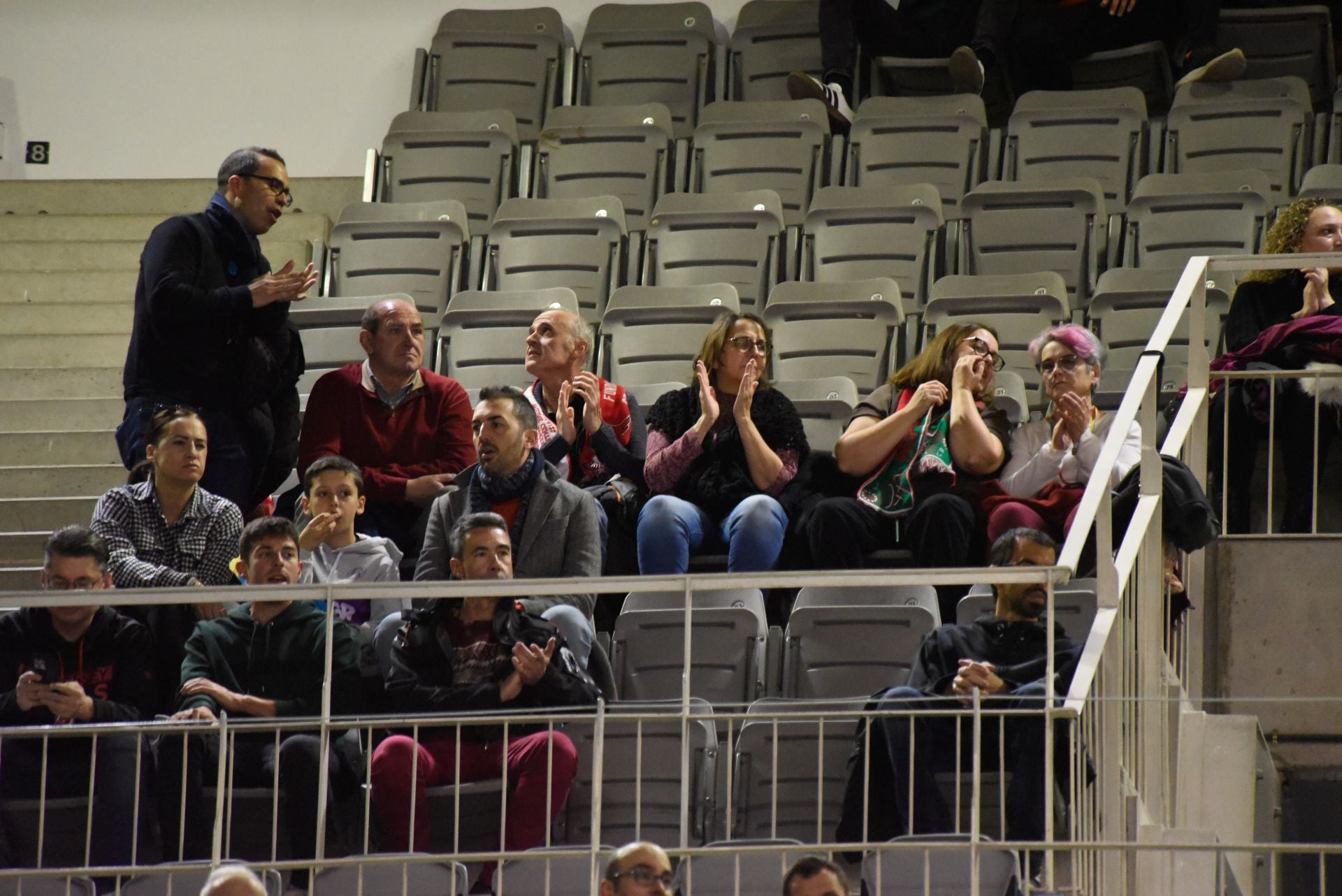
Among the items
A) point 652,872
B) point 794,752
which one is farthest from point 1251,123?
point 652,872

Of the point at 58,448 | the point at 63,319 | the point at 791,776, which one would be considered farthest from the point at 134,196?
the point at 791,776

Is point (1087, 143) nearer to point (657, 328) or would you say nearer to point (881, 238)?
point (881, 238)

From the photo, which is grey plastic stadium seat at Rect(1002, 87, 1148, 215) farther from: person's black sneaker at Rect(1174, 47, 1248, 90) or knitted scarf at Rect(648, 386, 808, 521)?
knitted scarf at Rect(648, 386, 808, 521)

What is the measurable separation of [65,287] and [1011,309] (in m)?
3.81

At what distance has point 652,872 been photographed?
3.71 metres

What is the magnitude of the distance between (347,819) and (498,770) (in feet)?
1.15

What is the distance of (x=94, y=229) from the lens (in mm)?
8562

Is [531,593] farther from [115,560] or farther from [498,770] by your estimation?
[115,560]

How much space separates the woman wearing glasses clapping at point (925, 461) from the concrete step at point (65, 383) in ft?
9.89

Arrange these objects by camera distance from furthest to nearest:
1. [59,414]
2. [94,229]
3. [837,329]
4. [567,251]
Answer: [94,229] < [567,251] < [59,414] < [837,329]

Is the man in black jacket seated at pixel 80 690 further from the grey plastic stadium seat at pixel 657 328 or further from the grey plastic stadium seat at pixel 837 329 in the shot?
the grey plastic stadium seat at pixel 837 329

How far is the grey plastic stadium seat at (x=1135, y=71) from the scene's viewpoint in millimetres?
8570

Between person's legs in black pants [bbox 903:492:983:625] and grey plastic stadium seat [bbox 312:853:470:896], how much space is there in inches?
64.8

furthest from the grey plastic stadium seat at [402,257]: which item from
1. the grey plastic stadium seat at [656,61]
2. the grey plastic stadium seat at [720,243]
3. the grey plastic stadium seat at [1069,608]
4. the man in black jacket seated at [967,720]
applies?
the man in black jacket seated at [967,720]
